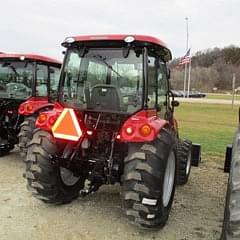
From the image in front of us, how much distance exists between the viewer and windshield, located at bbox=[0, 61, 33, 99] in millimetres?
7613

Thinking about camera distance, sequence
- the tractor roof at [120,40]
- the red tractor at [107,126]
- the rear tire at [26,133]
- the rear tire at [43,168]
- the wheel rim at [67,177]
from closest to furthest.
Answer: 1. the red tractor at [107,126]
2. the tractor roof at [120,40]
3. the rear tire at [43,168]
4. the wheel rim at [67,177]
5. the rear tire at [26,133]

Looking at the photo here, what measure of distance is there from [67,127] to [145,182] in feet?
3.85

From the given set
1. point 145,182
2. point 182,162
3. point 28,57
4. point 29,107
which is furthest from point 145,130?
point 28,57

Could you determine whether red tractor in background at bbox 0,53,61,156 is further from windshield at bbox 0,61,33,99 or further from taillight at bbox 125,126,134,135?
taillight at bbox 125,126,134,135

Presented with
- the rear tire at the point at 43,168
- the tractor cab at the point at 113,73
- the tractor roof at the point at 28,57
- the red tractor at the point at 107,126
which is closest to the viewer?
the red tractor at the point at 107,126

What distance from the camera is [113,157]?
4.61 meters

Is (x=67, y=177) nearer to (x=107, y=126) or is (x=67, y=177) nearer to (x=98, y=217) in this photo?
(x=98, y=217)

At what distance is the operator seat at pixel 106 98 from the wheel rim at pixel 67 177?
100 cm

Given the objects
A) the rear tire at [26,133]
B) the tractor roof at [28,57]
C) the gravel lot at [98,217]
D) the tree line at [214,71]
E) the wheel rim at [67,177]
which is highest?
the tree line at [214,71]

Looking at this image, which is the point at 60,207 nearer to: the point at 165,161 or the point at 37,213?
the point at 37,213

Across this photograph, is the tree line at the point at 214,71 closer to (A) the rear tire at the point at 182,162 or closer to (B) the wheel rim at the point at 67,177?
(A) the rear tire at the point at 182,162

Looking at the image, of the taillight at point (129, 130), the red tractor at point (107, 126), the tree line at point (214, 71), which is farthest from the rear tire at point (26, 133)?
the tree line at point (214, 71)

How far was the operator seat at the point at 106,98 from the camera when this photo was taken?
15.3 ft

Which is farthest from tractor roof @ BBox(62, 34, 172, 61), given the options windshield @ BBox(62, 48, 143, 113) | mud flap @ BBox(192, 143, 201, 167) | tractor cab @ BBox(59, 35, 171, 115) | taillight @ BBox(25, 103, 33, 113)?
mud flap @ BBox(192, 143, 201, 167)
